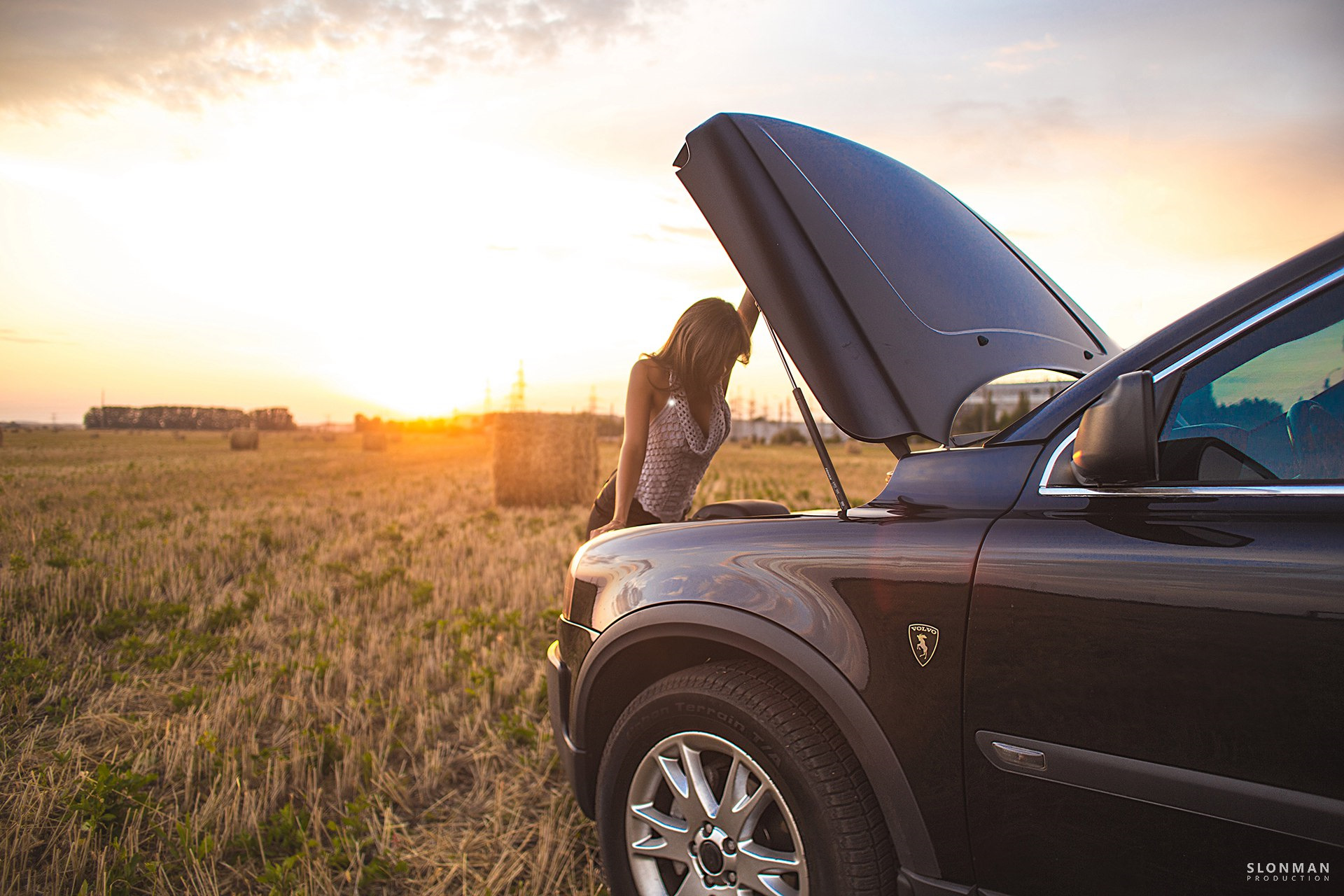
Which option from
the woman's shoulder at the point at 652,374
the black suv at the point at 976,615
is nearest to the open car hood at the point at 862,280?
the black suv at the point at 976,615

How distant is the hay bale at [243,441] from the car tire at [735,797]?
3113 cm

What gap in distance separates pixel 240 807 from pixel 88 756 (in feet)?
2.79

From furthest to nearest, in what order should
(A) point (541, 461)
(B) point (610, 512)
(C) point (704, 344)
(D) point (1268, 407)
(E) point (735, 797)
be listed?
(A) point (541, 461) → (B) point (610, 512) → (C) point (704, 344) → (E) point (735, 797) → (D) point (1268, 407)

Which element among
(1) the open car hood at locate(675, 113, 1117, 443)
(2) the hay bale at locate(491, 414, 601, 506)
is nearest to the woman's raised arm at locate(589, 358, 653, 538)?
(1) the open car hood at locate(675, 113, 1117, 443)

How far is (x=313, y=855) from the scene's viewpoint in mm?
2504

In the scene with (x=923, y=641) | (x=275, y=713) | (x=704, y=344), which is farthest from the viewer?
(x=275, y=713)

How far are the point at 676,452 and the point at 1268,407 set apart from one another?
2.09 m

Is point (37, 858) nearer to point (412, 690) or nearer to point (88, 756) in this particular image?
point (88, 756)

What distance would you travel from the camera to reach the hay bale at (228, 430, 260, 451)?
28734mm

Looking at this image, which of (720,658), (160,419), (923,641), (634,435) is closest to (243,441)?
(160,419)

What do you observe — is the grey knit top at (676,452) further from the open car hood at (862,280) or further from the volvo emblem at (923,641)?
the volvo emblem at (923,641)

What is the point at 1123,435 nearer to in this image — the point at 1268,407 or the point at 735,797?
the point at 1268,407

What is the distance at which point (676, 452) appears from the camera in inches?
124

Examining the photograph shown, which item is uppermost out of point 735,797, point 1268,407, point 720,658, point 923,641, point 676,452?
point 1268,407
